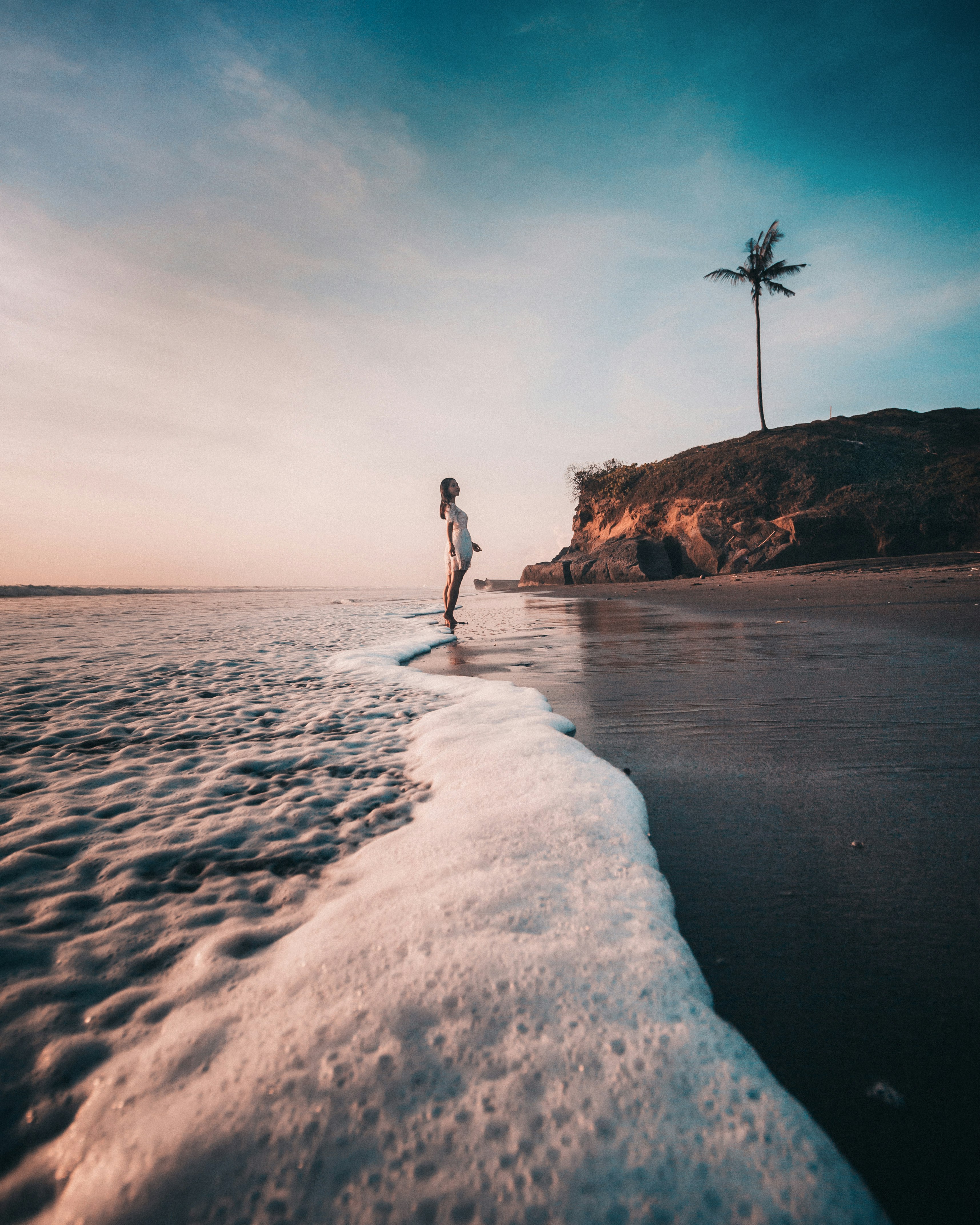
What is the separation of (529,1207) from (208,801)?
1625mm

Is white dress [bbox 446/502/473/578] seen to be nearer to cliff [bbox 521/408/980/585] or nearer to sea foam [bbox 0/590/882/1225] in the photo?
sea foam [bbox 0/590/882/1225]

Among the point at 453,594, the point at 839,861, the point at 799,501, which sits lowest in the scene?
the point at 839,861

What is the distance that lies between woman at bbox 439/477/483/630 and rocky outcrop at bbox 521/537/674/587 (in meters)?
12.2

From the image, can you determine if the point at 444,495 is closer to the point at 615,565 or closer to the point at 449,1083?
the point at 449,1083

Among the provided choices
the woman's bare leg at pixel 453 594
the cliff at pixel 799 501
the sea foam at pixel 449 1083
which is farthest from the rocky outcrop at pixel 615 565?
the sea foam at pixel 449 1083

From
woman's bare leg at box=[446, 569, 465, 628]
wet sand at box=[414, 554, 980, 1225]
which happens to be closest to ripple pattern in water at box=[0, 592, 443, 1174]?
wet sand at box=[414, 554, 980, 1225]

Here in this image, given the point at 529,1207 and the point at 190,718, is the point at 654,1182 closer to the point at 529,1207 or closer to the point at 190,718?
the point at 529,1207

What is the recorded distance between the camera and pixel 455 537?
827cm

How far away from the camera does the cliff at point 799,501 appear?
15.8 metres

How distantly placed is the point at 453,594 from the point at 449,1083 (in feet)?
26.0

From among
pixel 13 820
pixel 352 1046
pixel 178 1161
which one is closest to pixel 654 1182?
pixel 352 1046

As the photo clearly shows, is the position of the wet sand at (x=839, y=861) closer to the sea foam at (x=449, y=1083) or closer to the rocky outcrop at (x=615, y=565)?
the sea foam at (x=449, y=1083)

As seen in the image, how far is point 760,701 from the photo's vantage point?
272 cm

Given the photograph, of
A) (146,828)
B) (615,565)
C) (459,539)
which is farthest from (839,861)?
(615,565)
